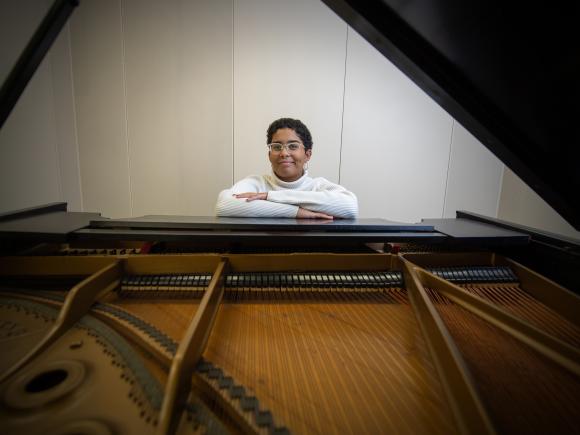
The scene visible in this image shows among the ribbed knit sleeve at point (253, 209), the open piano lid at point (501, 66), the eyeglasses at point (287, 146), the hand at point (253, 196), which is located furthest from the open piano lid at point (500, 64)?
the eyeglasses at point (287, 146)

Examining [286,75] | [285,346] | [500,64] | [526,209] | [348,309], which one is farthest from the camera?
[526,209]

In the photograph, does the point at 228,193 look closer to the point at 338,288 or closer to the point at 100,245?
the point at 100,245

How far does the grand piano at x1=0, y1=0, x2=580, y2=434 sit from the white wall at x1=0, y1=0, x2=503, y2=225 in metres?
1.77

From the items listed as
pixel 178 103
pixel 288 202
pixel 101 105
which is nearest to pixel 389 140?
pixel 288 202

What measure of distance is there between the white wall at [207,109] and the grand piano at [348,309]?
177cm

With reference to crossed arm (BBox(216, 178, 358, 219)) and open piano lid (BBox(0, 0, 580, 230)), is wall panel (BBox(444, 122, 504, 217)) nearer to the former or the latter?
crossed arm (BBox(216, 178, 358, 219))

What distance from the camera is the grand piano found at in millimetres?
514

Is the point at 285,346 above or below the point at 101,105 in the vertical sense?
below

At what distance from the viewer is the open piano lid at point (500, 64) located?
54 centimetres

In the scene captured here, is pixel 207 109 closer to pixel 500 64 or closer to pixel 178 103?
pixel 178 103

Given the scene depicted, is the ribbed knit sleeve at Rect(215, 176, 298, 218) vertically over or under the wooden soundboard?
over

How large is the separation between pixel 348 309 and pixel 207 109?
8.49ft

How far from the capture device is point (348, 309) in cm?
91

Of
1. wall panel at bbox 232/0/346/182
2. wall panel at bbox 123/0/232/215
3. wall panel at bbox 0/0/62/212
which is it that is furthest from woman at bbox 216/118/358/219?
wall panel at bbox 0/0/62/212
